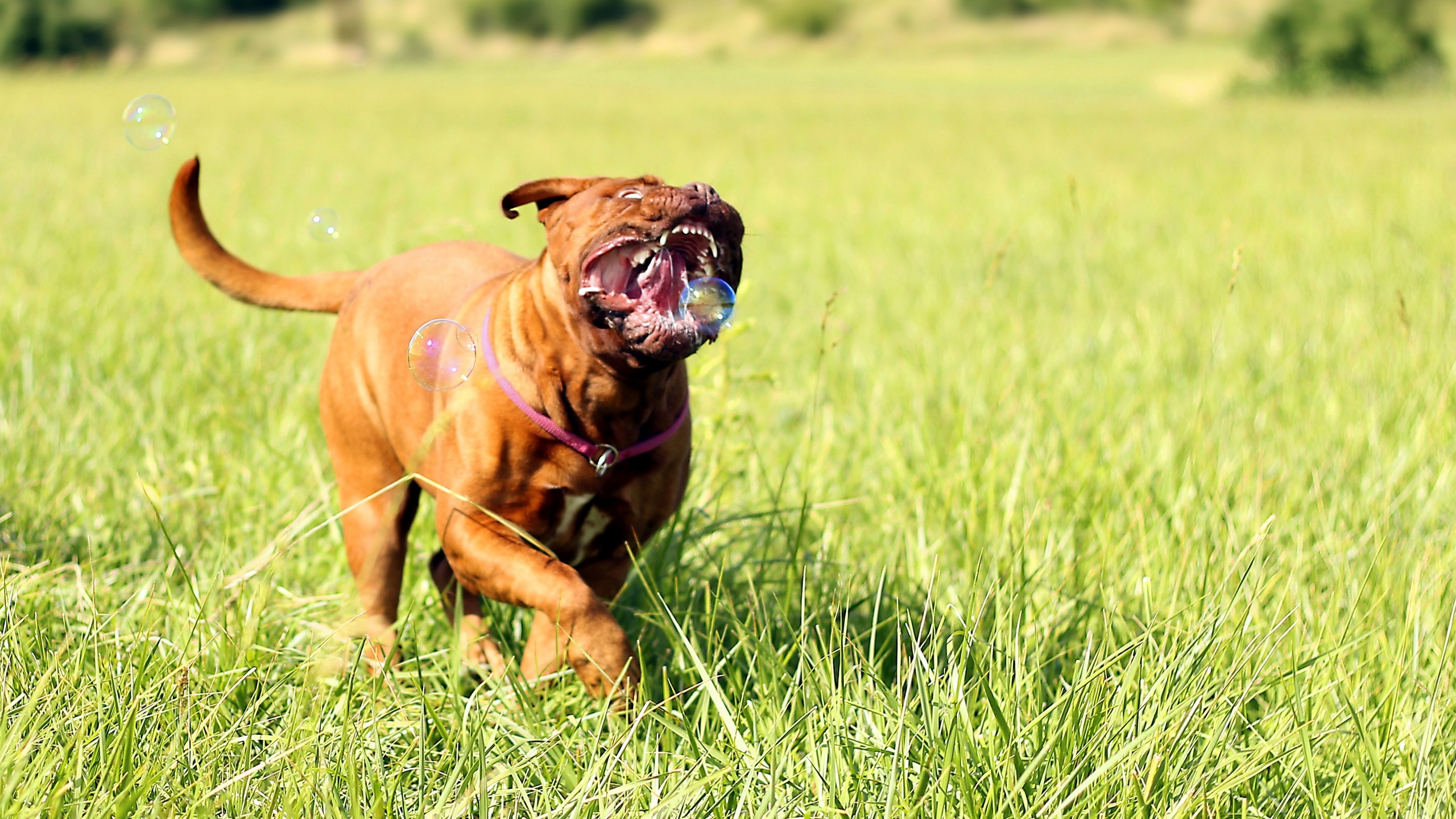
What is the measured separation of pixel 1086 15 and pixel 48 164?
82182 mm

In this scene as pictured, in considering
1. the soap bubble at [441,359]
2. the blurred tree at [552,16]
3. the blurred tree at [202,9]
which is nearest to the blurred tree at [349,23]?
the blurred tree at [202,9]

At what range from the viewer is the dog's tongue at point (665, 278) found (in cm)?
212

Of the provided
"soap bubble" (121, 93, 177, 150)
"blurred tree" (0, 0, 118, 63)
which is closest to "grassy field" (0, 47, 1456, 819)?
"soap bubble" (121, 93, 177, 150)

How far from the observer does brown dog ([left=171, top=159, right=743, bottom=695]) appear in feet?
7.02

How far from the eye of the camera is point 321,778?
183 cm

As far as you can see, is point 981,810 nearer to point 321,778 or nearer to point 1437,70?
point 321,778

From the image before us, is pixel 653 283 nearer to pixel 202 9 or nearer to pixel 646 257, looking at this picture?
pixel 646 257

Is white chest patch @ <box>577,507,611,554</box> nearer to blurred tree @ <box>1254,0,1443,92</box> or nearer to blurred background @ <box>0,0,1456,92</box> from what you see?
blurred tree @ <box>1254,0,1443,92</box>

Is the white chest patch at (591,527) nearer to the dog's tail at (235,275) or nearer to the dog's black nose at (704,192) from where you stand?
the dog's black nose at (704,192)

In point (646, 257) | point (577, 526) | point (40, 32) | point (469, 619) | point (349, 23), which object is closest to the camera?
point (646, 257)

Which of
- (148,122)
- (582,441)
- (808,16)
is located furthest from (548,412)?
(808,16)

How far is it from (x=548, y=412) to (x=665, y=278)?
39cm

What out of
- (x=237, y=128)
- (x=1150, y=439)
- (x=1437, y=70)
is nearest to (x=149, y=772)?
(x=1150, y=439)

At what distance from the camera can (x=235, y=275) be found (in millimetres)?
3025
